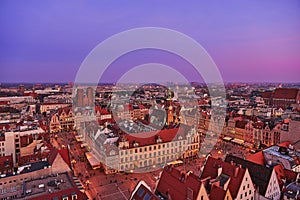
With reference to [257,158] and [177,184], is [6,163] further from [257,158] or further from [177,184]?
[257,158]

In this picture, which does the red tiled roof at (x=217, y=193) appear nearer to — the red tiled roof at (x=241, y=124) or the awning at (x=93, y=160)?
the awning at (x=93, y=160)

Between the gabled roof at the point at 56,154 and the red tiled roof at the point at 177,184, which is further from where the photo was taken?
the gabled roof at the point at 56,154

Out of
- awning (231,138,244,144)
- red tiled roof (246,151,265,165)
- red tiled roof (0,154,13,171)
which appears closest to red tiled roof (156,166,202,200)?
red tiled roof (246,151,265,165)

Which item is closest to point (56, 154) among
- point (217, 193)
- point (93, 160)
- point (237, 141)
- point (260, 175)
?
point (93, 160)

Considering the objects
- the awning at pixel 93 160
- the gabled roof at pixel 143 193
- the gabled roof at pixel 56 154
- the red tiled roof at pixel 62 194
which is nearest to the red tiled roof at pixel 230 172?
the gabled roof at pixel 143 193

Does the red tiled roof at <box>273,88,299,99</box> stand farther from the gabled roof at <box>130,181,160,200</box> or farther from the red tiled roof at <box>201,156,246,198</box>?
the gabled roof at <box>130,181,160,200</box>
